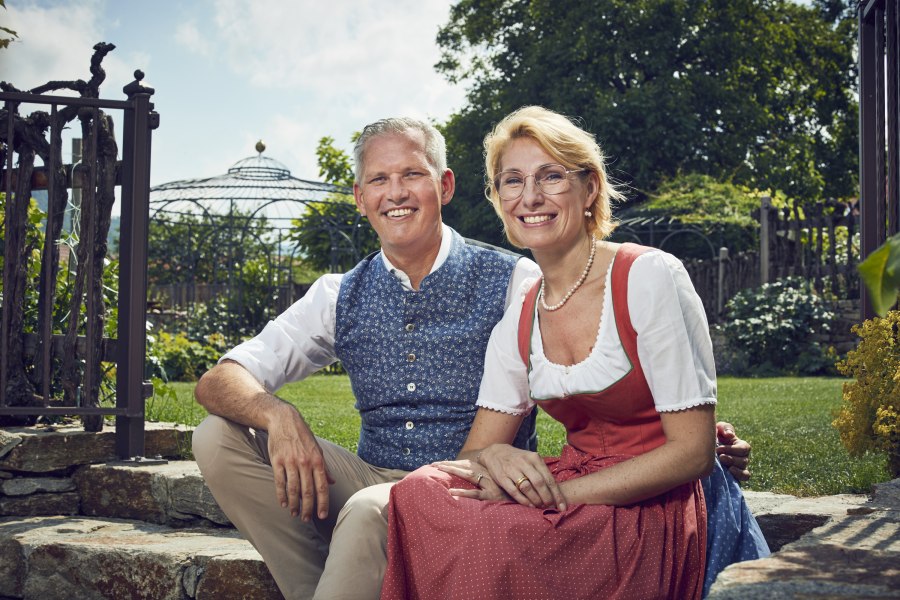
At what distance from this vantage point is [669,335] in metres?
2.01

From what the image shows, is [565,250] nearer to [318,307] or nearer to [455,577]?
[455,577]

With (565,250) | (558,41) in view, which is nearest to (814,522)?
(565,250)

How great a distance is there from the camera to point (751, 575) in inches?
61.1

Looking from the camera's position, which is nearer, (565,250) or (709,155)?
(565,250)

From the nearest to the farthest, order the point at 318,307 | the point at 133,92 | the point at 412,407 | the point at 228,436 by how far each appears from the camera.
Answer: the point at 228,436, the point at 412,407, the point at 318,307, the point at 133,92

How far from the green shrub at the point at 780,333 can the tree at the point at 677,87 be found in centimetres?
734

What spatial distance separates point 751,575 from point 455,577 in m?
0.60

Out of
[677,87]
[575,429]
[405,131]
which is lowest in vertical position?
[575,429]

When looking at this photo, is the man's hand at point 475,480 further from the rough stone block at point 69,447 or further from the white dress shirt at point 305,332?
the rough stone block at point 69,447

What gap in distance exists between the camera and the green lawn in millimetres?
3590

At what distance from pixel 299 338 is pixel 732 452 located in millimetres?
1324

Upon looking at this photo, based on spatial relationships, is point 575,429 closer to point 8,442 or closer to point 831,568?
point 831,568

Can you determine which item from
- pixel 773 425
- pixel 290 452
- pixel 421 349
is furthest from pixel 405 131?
pixel 773 425

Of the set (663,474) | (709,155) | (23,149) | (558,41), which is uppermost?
(558,41)
